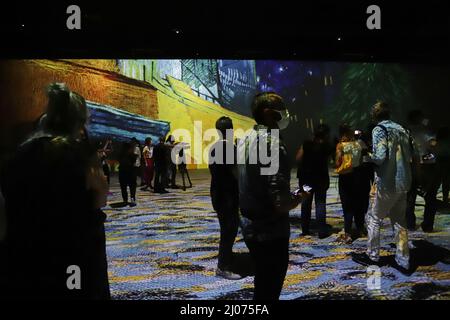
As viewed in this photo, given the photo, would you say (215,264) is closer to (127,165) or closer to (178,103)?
(127,165)

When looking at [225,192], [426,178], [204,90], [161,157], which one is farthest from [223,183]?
[161,157]

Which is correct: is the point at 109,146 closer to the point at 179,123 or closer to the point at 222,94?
the point at 179,123

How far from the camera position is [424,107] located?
8188mm

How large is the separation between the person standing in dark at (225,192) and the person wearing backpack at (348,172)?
199 cm

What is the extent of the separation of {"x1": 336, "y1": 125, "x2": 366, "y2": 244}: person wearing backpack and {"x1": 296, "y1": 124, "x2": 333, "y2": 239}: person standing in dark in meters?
0.21

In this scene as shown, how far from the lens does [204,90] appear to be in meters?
8.91

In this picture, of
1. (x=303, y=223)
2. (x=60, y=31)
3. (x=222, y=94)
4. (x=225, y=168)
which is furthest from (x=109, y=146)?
(x=225, y=168)

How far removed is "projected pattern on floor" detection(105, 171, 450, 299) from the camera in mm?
4230

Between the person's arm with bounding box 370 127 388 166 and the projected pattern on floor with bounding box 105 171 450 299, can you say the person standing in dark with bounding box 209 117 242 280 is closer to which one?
the projected pattern on floor with bounding box 105 171 450 299

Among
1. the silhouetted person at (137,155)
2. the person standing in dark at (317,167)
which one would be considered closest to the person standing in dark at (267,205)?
the person standing in dark at (317,167)

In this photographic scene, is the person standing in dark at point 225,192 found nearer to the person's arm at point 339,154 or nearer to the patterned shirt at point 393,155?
the patterned shirt at point 393,155
